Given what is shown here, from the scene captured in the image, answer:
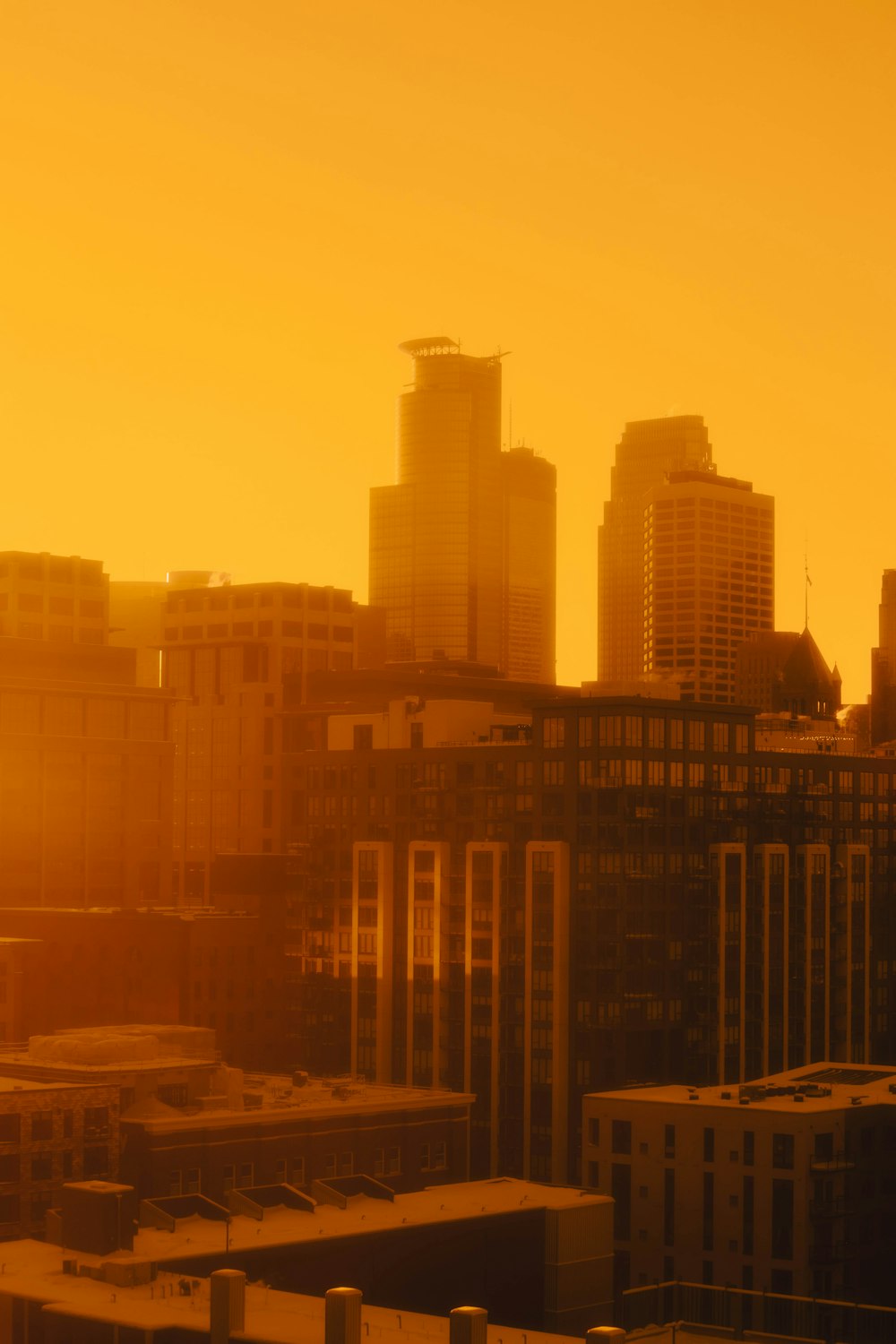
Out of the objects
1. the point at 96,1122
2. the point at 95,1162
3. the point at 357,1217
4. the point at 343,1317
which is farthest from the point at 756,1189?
the point at 343,1317

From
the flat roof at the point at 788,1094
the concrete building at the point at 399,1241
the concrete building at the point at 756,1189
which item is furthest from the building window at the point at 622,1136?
the concrete building at the point at 399,1241

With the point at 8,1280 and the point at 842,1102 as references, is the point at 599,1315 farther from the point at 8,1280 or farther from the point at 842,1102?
the point at 8,1280

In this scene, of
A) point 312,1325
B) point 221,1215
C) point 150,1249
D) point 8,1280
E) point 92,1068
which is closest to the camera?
point 312,1325

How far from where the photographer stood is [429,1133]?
16800cm

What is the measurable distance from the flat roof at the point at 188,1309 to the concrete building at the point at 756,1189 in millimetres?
47091

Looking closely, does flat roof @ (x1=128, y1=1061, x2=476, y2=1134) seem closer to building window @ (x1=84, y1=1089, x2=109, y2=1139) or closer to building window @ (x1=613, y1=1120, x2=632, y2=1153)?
building window @ (x1=84, y1=1089, x2=109, y2=1139)

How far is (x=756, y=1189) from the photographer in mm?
159375

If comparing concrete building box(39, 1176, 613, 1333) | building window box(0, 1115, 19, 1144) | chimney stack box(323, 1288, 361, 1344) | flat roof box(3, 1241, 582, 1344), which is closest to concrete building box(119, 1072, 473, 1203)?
concrete building box(39, 1176, 613, 1333)

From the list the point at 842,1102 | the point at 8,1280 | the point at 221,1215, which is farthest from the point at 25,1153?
the point at 842,1102

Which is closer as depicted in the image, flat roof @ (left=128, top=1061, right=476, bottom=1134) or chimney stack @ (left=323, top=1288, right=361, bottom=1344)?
chimney stack @ (left=323, top=1288, right=361, bottom=1344)

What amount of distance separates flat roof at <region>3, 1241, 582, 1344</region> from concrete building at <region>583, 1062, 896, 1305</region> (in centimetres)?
4709

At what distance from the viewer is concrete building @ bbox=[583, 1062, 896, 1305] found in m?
158

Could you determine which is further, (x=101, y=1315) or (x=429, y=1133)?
(x=429, y=1133)

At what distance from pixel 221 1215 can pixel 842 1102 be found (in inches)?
2008
